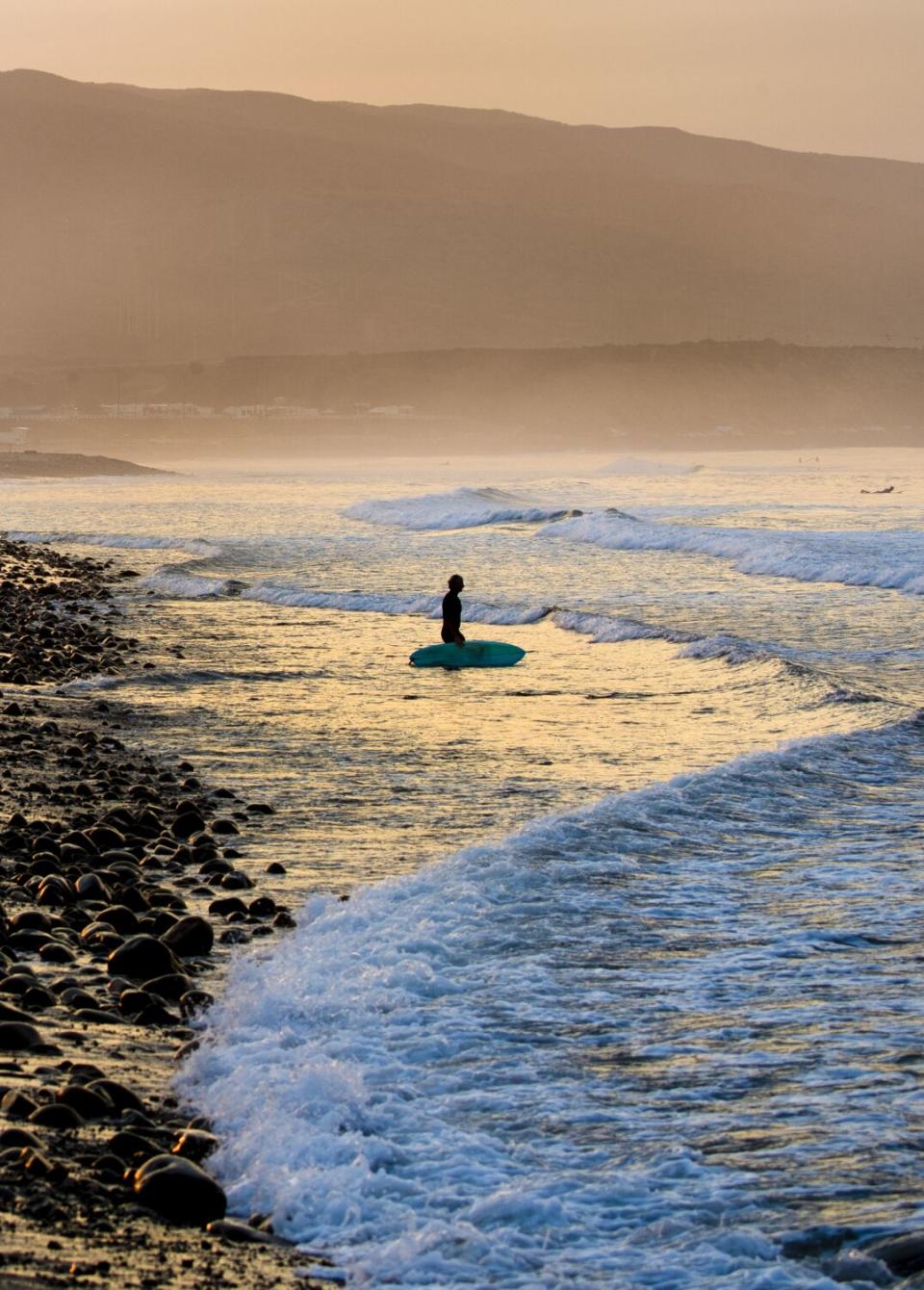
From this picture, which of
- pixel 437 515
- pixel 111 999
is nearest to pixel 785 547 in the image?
pixel 437 515

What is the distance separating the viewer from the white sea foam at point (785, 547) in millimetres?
31844

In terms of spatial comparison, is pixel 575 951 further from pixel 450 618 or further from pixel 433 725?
pixel 450 618

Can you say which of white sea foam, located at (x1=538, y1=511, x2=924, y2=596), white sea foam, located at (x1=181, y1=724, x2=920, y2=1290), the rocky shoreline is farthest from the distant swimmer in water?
white sea foam, located at (x1=538, y1=511, x2=924, y2=596)

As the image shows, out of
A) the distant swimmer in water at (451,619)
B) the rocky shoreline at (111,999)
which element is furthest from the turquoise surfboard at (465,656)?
the rocky shoreline at (111,999)

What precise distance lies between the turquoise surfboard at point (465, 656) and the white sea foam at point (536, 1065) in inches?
349

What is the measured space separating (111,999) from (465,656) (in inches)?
484

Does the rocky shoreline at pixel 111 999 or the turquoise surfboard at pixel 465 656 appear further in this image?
the turquoise surfboard at pixel 465 656

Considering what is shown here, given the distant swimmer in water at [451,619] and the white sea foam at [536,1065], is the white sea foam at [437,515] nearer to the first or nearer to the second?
the distant swimmer in water at [451,619]

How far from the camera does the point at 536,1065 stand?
6723 mm

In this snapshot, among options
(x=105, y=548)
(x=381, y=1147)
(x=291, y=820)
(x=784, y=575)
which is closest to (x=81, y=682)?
(x=291, y=820)

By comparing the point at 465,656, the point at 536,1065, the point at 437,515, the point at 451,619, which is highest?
the point at 437,515

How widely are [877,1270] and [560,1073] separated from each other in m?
1.80

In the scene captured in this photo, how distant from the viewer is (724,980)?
25.5 feet

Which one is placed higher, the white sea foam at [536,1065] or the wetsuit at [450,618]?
the wetsuit at [450,618]
